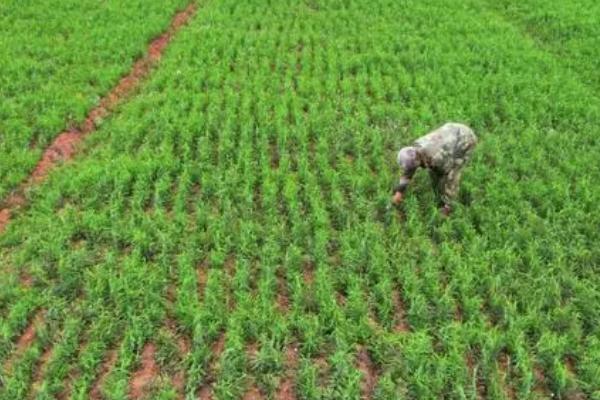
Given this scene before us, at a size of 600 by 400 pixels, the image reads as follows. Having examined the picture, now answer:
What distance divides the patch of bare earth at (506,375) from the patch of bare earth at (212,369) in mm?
2369

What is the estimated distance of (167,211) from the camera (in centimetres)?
719

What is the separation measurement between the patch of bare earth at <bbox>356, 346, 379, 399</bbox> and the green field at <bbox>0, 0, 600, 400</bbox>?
2 centimetres

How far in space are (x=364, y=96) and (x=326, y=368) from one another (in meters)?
5.80

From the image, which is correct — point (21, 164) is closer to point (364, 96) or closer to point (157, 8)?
point (364, 96)

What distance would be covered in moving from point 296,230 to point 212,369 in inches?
78.7

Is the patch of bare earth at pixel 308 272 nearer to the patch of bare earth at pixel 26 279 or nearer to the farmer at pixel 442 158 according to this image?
the farmer at pixel 442 158

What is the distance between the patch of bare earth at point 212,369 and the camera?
4.95 metres

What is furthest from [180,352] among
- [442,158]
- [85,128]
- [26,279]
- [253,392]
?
[85,128]

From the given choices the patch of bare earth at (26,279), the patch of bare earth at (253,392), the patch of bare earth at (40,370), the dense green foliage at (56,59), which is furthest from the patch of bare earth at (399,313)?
the dense green foliage at (56,59)

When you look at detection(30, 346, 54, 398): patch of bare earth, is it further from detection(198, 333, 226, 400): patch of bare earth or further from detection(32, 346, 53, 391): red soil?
detection(198, 333, 226, 400): patch of bare earth

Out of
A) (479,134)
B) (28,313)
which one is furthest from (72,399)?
(479,134)

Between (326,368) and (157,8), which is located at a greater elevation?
(157,8)

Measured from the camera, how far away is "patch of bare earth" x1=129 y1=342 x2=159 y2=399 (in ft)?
16.2

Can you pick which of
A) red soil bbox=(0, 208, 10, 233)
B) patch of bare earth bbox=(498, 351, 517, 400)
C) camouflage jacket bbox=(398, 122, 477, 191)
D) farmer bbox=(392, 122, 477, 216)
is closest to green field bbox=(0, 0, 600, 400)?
patch of bare earth bbox=(498, 351, 517, 400)
